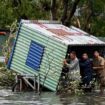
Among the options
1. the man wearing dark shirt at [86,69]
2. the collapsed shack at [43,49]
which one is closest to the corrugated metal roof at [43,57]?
the collapsed shack at [43,49]

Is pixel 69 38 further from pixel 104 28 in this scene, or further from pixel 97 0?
pixel 104 28

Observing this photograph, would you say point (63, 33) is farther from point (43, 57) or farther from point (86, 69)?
point (86, 69)

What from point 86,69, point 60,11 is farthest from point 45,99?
point 60,11

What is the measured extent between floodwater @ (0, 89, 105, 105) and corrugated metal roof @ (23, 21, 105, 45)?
1.99 meters

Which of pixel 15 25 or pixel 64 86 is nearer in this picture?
pixel 64 86

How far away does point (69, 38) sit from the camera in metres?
26.0

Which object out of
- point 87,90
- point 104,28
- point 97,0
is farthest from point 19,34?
point 104,28

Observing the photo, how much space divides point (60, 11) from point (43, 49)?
24.2m

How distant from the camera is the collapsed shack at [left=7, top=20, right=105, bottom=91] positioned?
83.1ft

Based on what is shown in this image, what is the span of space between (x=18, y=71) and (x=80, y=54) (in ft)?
9.45

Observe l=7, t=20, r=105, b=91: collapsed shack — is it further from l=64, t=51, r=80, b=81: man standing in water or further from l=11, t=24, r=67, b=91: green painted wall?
l=64, t=51, r=80, b=81: man standing in water

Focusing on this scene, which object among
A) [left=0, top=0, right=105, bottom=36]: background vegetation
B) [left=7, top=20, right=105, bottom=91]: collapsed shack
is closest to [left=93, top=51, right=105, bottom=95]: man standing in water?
[left=7, top=20, right=105, bottom=91]: collapsed shack

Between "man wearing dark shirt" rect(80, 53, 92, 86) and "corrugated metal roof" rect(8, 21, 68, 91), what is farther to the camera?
"man wearing dark shirt" rect(80, 53, 92, 86)

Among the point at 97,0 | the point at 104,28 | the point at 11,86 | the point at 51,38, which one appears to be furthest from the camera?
the point at 104,28
